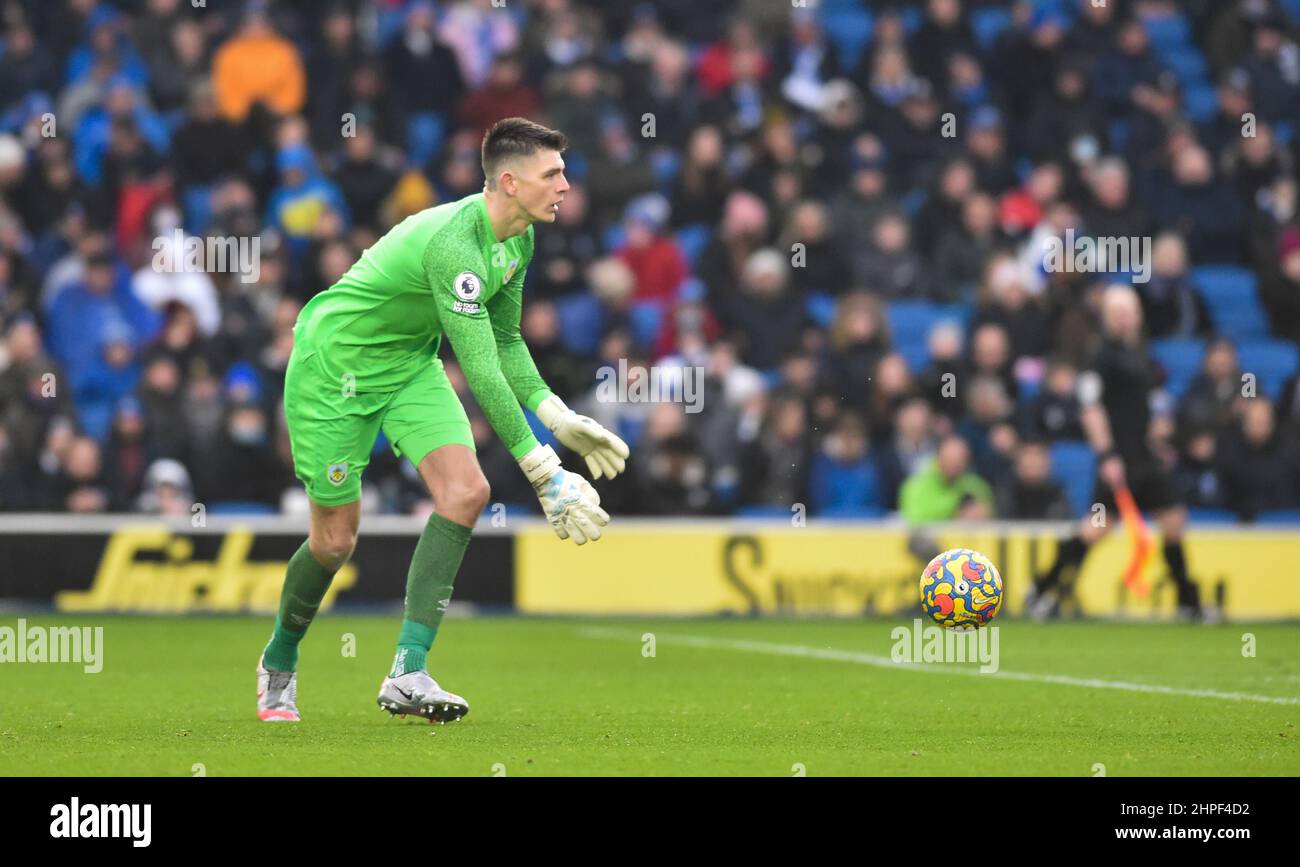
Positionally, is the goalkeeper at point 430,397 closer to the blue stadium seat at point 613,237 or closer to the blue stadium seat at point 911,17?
the blue stadium seat at point 613,237

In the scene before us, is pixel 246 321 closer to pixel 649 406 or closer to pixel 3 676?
pixel 649 406

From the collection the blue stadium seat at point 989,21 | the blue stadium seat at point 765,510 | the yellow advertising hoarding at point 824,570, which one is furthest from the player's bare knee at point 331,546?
the blue stadium seat at point 989,21

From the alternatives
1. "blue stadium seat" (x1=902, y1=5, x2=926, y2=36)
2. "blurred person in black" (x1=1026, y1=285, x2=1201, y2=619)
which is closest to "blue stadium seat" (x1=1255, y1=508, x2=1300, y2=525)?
"blurred person in black" (x1=1026, y1=285, x2=1201, y2=619)

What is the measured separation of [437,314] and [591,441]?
89 centimetres

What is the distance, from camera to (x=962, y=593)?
10297mm

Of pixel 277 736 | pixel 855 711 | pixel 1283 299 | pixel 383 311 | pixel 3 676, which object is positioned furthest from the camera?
pixel 1283 299

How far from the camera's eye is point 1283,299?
64.5 feet

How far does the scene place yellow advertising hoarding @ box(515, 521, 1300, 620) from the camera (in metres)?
16.8

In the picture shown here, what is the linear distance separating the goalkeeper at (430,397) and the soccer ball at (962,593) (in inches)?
95.7

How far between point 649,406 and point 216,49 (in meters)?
6.62

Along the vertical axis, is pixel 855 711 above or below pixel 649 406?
below

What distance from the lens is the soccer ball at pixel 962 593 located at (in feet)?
33.8

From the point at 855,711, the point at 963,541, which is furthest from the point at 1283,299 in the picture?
the point at 855,711

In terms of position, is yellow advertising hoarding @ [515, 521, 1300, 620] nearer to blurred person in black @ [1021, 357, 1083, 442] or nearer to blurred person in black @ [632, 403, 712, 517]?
blurred person in black @ [632, 403, 712, 517]
